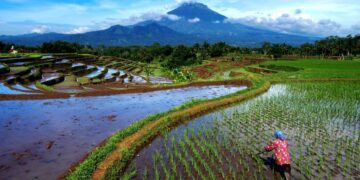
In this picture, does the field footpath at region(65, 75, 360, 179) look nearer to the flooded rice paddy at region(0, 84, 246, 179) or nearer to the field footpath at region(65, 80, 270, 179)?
the field footpath at region(65, 80, 270, 179)

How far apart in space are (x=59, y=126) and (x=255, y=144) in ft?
23.6

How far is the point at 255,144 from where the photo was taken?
30.0 ft

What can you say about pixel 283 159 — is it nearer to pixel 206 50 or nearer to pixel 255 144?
pixel 255 144

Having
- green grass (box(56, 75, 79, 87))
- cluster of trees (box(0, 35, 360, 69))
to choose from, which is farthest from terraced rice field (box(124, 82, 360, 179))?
cluster of trees (box(0, 35, 360, 69))

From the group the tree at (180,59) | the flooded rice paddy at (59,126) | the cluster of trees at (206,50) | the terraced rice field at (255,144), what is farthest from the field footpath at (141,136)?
the cluster of trees at (206,50)

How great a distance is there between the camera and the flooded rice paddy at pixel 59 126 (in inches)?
307

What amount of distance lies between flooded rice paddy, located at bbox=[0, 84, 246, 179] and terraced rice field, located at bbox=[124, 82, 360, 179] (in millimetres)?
2049

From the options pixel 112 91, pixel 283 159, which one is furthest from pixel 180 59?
pixel 283 159

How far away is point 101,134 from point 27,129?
112 inches

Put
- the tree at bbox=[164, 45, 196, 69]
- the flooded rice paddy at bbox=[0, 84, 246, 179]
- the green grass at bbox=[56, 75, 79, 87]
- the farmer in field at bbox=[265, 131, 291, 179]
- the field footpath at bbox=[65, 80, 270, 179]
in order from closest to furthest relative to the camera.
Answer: the farmer in field at bbox=[265, 131, 291, 179] → the field footpath at bbox=[65, 80, 270, 179] → the flooded rice paddy at bbox=[0, 84, 246, 179] → the green grass at bbox=[56, 75, 79, 87] → the tree at bbox=[164, 45, 196, 69]

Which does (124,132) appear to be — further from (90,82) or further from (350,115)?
(90,82)

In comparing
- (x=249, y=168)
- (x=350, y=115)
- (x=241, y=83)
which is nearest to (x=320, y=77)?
(x=241, y=83)

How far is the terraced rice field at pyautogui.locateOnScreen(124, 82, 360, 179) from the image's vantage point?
23.5ft

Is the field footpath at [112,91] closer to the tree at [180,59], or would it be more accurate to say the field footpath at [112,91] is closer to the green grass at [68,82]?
the green grass at [68,82]
